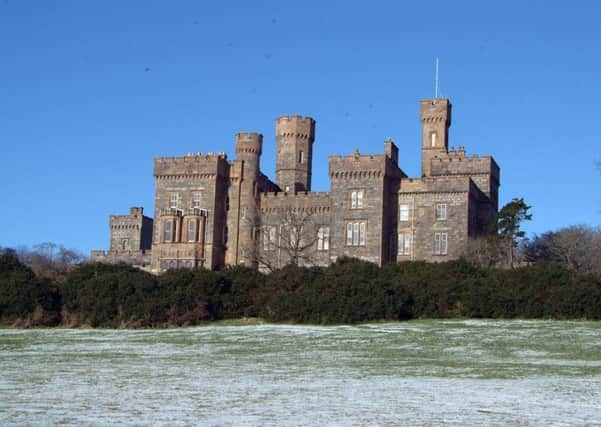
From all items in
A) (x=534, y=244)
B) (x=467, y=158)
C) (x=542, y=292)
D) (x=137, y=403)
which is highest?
(x=467, y=158)

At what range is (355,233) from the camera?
2221 inches

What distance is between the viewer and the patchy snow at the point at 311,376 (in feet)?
37.7

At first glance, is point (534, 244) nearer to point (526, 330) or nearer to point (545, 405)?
point (526, 330)

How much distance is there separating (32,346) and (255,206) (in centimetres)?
3804

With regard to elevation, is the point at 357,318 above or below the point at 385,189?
below

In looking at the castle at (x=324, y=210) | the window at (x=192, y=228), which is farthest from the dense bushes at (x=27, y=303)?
the window at (x=192, y=228)

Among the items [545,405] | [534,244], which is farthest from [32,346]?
[534,244]

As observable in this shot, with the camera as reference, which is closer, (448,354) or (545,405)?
(545,405)

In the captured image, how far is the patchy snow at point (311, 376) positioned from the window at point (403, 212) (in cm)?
3003

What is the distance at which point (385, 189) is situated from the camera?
187 ft

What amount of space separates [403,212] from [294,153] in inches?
546

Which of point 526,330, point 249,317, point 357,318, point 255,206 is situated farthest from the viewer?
point 255,206

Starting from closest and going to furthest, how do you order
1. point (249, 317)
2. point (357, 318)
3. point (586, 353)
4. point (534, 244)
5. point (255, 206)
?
point (586, 353) < point (357, 318) < point (249, 317) < point (255, 206) < point (534, 244)

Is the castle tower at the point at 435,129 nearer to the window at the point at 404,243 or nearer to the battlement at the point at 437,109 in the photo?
the battlement at the point at 437,109
